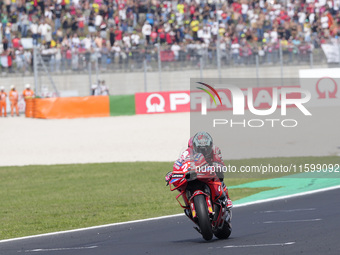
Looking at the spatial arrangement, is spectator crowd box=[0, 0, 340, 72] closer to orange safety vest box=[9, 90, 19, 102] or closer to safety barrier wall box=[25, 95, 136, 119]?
orange safety vest box=[9, 90, 19, 102]

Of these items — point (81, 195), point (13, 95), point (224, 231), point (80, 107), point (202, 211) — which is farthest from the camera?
point (80, 107)

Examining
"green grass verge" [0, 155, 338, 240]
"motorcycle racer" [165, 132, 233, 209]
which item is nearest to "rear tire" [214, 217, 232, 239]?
"motorcycle racer" [165, 132, 233, 209]

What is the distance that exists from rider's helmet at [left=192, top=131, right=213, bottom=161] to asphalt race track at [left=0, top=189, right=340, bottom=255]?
3.45ft

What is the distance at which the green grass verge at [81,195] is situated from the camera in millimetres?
12805

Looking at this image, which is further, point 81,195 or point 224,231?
point 81,195

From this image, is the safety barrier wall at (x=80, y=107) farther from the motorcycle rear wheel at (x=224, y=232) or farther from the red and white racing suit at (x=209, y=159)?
the red and white racing suit at (x=209, y=159)

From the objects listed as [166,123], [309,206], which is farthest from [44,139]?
[309,206]

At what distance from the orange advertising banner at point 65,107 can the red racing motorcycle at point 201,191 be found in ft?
82.1

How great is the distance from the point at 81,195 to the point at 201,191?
820 cm

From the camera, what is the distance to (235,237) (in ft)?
29.7

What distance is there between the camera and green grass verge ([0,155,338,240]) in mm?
12805

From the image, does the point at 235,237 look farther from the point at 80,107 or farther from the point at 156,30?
the point at 156,30

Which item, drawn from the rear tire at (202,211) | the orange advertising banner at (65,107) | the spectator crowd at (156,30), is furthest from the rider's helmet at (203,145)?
the orange advertising banner at (65,107)

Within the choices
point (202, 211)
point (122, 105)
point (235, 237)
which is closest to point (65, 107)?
point (122, 105)
